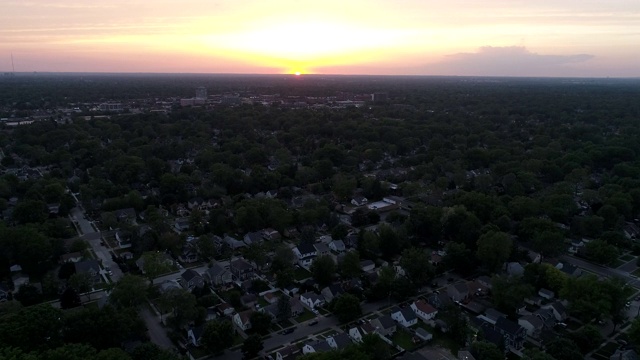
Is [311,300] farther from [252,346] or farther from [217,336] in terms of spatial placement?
[217,336]

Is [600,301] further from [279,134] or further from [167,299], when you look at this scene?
[279,134]

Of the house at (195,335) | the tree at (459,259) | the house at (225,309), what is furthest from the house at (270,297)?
the tree at (459,259)

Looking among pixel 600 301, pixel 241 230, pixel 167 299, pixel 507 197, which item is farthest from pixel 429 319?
pixel 507 197

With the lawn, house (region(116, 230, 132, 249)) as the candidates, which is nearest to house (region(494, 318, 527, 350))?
the lawn

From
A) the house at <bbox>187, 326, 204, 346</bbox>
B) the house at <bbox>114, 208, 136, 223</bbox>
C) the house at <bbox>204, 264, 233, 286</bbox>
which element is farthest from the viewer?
the house at <bbox>114, 208, 136, 223</bbox>

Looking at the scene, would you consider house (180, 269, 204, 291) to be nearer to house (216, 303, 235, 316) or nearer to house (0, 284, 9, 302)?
house (216, 303, 235, 316)

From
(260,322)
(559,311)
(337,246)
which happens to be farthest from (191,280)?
(559,311)

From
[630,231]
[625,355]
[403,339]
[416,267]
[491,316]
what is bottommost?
[403,339]
